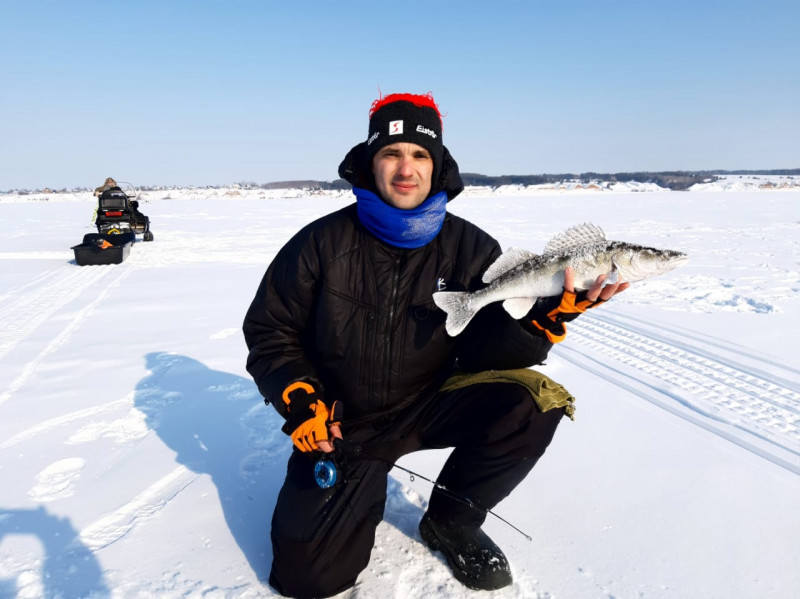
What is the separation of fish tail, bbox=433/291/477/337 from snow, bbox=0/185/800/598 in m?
1.01

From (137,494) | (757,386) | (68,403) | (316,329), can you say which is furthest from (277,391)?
(757,386)

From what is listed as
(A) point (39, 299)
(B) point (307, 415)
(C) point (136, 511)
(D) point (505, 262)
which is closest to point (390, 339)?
(B) point (307, 415)

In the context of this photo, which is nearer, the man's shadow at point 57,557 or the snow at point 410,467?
the man's shadow at point 57,557

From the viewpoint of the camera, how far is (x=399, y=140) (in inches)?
94.3

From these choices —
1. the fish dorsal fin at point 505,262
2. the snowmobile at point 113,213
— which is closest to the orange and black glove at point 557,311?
the fish dorsal fin at point 505,262

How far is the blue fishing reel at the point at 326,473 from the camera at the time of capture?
2143mm

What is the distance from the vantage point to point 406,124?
2393 mm

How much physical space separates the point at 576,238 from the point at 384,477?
136cm

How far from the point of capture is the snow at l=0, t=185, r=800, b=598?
2.12 metres

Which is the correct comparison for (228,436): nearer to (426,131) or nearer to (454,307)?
(454,307)

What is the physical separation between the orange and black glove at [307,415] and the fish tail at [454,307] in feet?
1.95

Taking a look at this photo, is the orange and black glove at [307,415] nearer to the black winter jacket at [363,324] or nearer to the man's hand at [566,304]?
the black winter jacket at [363,324]

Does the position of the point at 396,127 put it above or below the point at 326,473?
above

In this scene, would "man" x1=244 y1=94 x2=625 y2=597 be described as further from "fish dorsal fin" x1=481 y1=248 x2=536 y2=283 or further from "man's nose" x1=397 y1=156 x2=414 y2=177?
"fish dorsal fin" x1=481 y1=248 x2=536 y2=283
